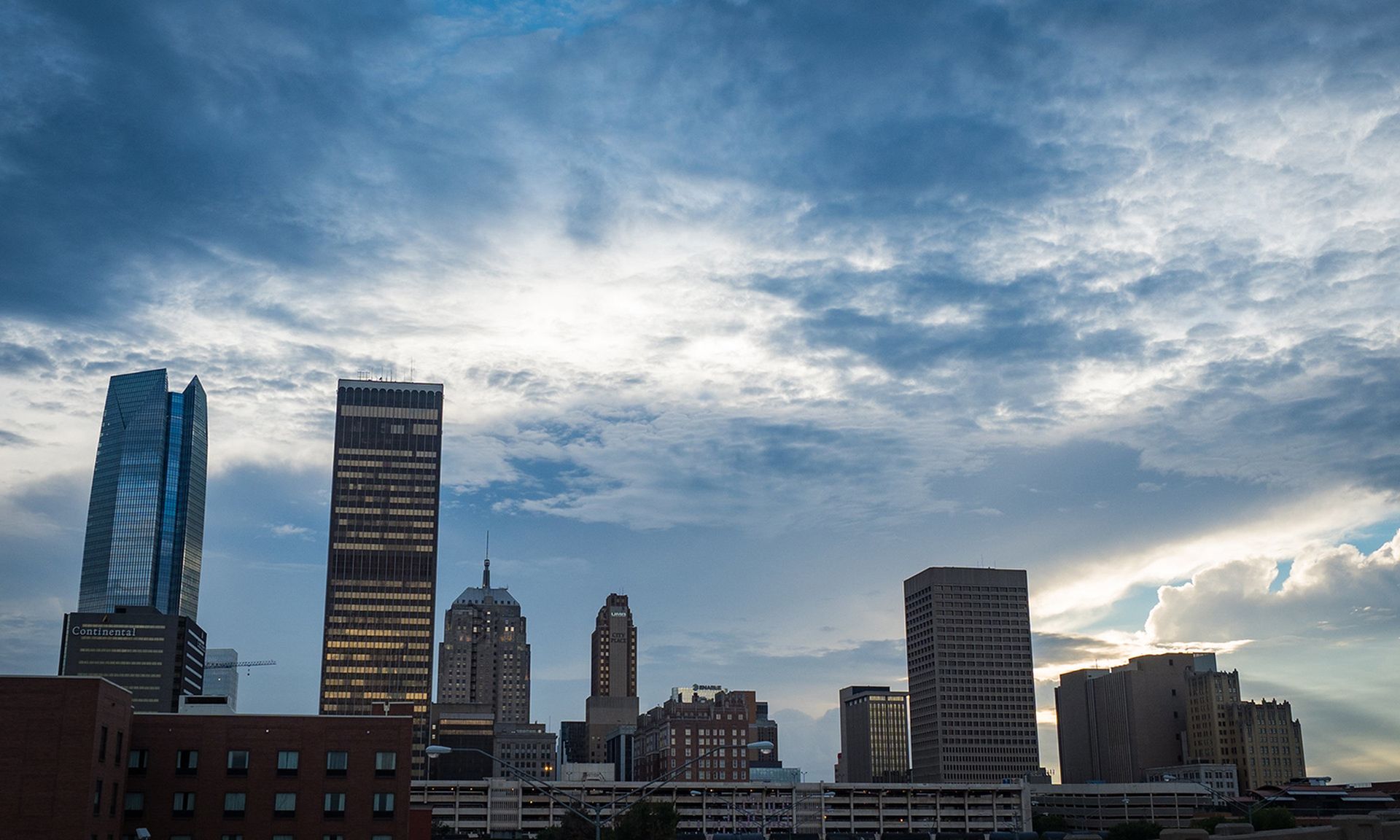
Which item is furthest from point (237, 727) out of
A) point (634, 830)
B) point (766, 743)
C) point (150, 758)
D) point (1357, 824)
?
point (1357, 824)

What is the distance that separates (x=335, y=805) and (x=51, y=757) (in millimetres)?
20000

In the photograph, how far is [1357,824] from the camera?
23.0 metres

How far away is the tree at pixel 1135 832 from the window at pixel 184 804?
137061 mm

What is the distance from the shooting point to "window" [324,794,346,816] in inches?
3457

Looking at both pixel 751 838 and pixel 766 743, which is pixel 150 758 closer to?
pixel 766 743

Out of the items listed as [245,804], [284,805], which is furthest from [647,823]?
[245,804]

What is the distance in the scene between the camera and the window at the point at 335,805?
87.8 m

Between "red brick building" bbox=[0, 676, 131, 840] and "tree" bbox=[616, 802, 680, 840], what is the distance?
213 feet

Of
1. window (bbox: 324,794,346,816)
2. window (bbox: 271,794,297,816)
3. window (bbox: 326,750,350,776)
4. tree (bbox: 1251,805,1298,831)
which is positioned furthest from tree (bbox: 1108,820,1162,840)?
window (bbox: 271,794,297,816)

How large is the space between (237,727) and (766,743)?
41.2 m

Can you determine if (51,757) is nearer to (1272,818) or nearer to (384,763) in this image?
(384,763)

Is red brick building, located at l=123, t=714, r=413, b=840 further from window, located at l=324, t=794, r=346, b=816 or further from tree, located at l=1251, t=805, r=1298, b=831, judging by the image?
tree, located at l=1251, t=805, r=1298, b=831

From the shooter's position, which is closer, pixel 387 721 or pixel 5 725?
pixel 5 725

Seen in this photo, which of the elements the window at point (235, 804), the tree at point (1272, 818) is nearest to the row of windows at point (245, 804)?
the window at point (235, 804)
